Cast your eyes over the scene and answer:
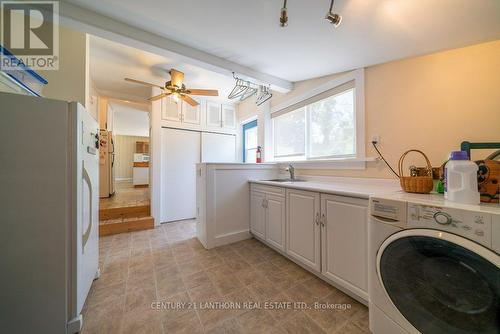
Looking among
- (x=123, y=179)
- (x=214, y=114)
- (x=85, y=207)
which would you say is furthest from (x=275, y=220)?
(x=123, y=179)

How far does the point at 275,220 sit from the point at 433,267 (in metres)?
1.41

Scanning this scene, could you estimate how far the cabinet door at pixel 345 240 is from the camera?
1287mm

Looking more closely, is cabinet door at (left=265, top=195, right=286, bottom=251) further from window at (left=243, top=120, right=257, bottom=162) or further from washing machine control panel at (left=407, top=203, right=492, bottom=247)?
window at (left=243, top=120, right=257, bottom=162)

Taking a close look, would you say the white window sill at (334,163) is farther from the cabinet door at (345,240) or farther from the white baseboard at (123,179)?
the white baseboard at (123,179)

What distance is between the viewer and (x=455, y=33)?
121 centimetres

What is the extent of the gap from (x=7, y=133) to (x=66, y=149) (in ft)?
0.78

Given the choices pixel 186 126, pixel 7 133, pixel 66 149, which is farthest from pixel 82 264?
pixel 186 126

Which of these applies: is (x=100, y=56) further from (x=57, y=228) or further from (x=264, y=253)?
(x=264, y=253)

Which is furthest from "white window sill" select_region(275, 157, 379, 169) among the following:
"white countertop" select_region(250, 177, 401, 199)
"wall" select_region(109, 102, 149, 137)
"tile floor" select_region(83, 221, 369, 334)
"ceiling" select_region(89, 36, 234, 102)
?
"wall" select_region(109, 102, 149, 137)

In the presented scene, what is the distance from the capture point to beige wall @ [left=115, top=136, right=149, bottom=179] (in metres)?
7.94

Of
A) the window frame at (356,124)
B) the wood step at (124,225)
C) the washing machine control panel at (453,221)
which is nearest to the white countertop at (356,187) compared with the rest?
the window frame at (356,124)

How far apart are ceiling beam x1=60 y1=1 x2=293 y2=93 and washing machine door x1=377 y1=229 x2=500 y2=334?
2211 millimetres

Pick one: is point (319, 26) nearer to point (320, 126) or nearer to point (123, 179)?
point (320, 126)

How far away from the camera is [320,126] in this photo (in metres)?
2.49
